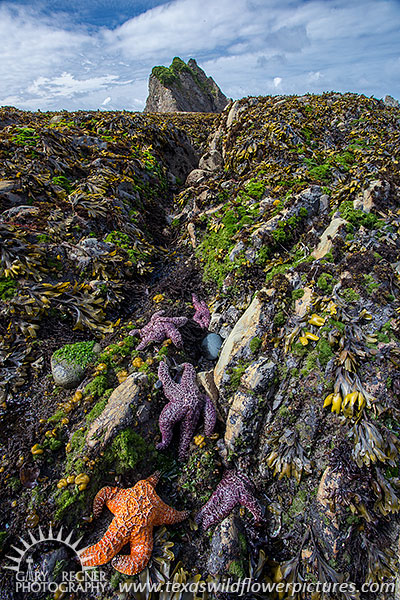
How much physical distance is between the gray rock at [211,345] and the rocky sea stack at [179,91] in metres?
33.0

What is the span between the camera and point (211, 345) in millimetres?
5633

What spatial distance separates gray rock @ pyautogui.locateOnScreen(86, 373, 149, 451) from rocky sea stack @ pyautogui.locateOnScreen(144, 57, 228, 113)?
34254mm

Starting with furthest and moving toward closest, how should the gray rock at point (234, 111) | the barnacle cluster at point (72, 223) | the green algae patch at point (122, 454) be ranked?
the gray rock at point (234, 111) < the barnacle cluster at point (72, 223) < the green algae patch at point (122, 454)

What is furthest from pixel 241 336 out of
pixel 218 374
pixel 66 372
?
pixel 66 372

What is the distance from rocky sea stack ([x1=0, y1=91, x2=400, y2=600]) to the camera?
135 inches

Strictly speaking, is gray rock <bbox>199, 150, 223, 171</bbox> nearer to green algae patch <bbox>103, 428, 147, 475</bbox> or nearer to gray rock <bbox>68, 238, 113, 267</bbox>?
gray rock <bbox>68, 238, 113, 267</bbox>

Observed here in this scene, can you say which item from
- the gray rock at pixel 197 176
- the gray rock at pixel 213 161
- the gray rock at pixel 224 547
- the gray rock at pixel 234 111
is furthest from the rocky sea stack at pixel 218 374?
the gray rock at pixel 234 111

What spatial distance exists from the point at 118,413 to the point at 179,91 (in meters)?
38.1

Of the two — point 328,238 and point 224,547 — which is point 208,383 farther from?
point 328,238

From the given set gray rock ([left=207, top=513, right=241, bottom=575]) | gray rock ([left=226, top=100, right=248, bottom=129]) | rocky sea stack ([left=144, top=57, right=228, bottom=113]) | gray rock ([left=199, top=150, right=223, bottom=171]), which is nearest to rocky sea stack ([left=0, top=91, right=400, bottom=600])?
gray rock ([left=207, top=513, right=241, bottom=575])

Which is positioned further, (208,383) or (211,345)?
(211,345)

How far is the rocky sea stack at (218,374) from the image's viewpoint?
3.43 meters

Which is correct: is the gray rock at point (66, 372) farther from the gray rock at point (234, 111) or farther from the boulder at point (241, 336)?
the gray rock at point (234, 111)

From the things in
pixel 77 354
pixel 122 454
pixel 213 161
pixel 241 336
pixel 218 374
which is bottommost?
pixel 122 454
